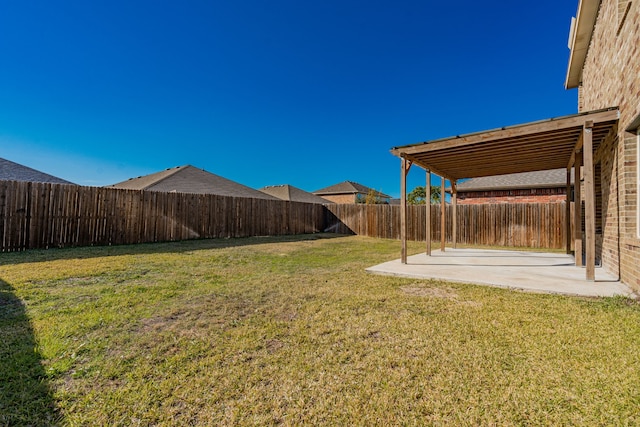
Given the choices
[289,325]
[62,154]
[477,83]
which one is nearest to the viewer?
[289,325]

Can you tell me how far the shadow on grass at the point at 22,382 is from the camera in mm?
1387

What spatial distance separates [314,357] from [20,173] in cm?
1331

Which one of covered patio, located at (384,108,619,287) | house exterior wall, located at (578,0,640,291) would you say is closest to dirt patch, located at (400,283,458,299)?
covered patio, located at (384,108,619,287)

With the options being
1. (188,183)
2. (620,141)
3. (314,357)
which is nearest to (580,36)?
(620,141)

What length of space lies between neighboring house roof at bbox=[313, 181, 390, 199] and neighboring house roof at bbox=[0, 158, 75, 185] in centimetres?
2675

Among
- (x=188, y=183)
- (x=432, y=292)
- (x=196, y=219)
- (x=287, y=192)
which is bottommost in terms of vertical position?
A: (x=432, y=292)

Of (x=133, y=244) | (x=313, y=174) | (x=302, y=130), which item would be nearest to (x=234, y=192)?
(x=133, y=244)

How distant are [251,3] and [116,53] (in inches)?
242

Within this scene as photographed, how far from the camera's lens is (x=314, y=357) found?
2004 mm

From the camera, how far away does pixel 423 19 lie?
1111 centimetres

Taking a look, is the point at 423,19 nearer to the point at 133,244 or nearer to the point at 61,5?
the point at 61,5

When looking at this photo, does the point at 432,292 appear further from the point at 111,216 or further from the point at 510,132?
the point at 111,216

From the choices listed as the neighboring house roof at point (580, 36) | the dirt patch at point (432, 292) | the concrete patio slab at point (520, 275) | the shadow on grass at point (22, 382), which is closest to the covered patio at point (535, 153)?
the concrete patio slab at point (520, 275)

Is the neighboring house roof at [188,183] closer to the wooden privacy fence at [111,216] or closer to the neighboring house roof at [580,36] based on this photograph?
the wooden privacy fence at [111,216]
